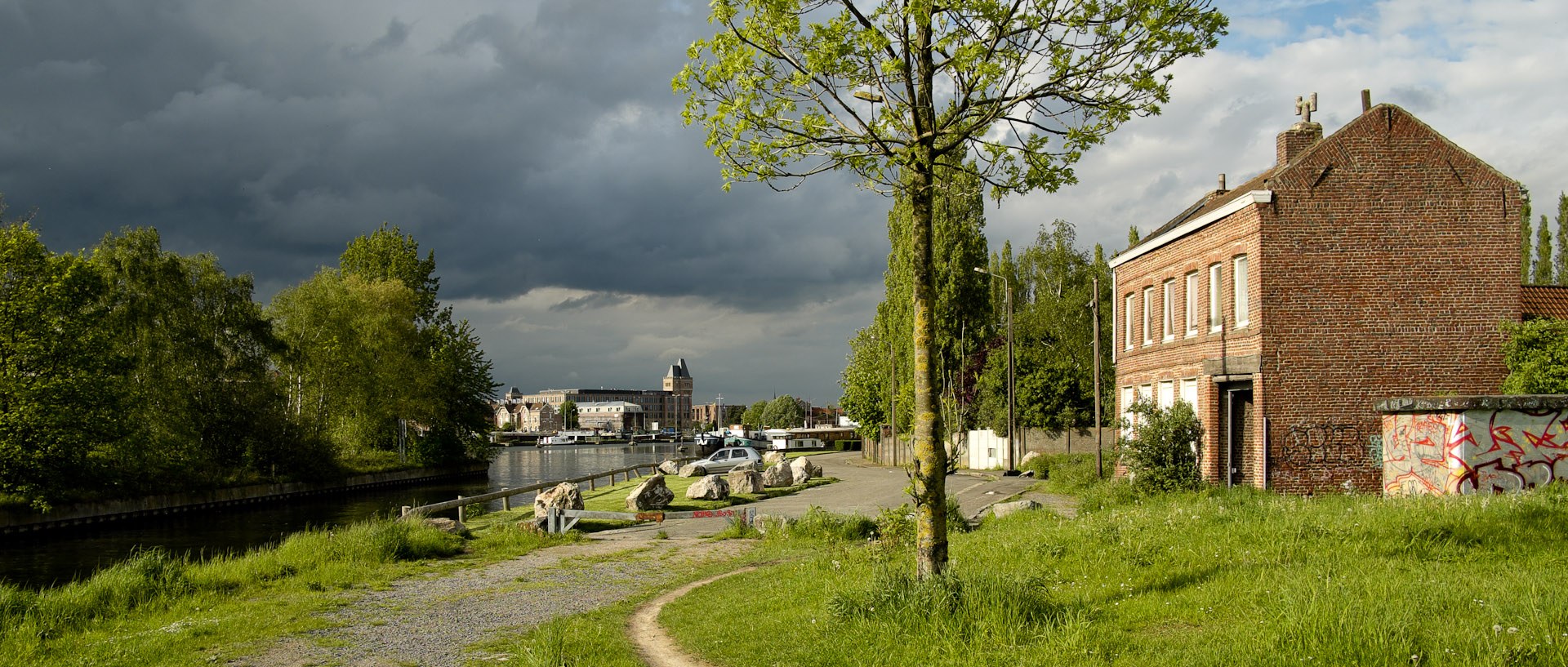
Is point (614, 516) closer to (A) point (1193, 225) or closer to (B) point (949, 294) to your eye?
(A) point (1193, 225)

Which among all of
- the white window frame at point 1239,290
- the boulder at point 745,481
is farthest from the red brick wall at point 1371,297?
the boulder at point 745,481

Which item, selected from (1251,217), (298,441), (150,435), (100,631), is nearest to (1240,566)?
(100,631)

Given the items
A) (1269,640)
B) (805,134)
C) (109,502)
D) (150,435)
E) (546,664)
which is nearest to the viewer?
(1269,640)

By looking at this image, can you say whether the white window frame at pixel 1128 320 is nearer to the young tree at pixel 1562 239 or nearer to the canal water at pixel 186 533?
the canal water at pixel 186 533

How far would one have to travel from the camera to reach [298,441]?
49938 millimetres

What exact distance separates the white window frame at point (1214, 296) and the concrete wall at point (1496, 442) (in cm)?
639

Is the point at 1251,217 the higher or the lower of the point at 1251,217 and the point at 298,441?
the higher

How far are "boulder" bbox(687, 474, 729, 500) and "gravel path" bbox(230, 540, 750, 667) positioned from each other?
9.93 metres

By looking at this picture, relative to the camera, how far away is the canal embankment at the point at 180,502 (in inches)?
1249

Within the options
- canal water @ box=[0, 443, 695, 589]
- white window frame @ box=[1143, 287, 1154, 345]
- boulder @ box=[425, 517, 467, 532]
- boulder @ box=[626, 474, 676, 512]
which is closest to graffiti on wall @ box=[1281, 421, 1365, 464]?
white window frame @ box=[1143, 287, 1154, 345]

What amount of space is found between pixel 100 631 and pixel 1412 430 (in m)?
20.3

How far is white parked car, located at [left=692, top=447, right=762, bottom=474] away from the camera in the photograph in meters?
44.4

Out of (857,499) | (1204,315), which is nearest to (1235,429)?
(1204,315)

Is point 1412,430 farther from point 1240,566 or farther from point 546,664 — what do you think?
point 546,664
